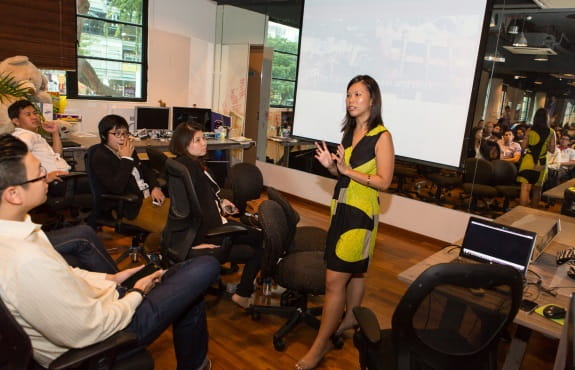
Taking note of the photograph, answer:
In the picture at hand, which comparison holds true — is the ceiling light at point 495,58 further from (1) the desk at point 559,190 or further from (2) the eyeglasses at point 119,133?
(2) the eyeglasses at point 119,133

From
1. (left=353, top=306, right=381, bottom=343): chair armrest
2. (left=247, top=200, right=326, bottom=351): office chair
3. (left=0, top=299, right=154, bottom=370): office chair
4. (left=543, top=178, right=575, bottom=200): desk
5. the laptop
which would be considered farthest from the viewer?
(left=543, top=178, right=575, bottom=200): desk

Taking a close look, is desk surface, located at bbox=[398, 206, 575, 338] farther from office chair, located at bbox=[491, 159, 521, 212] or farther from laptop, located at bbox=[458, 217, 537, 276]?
office chair, located at bbox=[491, 159, 521, 212]

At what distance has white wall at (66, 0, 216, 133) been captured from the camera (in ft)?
20.1

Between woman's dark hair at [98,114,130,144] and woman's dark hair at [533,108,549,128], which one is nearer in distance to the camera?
woman's dark hair at [98,114,130,144]

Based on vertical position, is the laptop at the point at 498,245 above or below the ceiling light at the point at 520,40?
below

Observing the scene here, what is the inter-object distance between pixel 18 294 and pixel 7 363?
0.20 meters

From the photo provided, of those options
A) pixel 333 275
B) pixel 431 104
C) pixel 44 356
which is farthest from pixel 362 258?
pixel 431 104

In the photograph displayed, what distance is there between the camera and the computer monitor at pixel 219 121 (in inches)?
238

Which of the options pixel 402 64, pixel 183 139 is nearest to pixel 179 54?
pixel 402 64

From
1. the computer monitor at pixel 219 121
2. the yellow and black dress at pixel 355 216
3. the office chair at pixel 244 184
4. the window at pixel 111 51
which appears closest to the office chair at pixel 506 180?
the office chair at pixel 244 184

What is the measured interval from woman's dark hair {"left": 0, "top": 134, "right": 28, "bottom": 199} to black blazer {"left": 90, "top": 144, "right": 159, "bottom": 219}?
161cm

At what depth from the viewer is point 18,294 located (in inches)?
52.2

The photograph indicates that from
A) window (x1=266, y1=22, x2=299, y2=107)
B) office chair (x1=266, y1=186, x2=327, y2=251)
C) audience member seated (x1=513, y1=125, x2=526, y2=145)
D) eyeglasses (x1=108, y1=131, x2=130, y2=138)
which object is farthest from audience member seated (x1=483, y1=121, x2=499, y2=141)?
eyeglasses (x1=108, y1=131, x2=130, y2=138)

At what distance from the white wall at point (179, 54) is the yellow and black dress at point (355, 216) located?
4.46 meters
